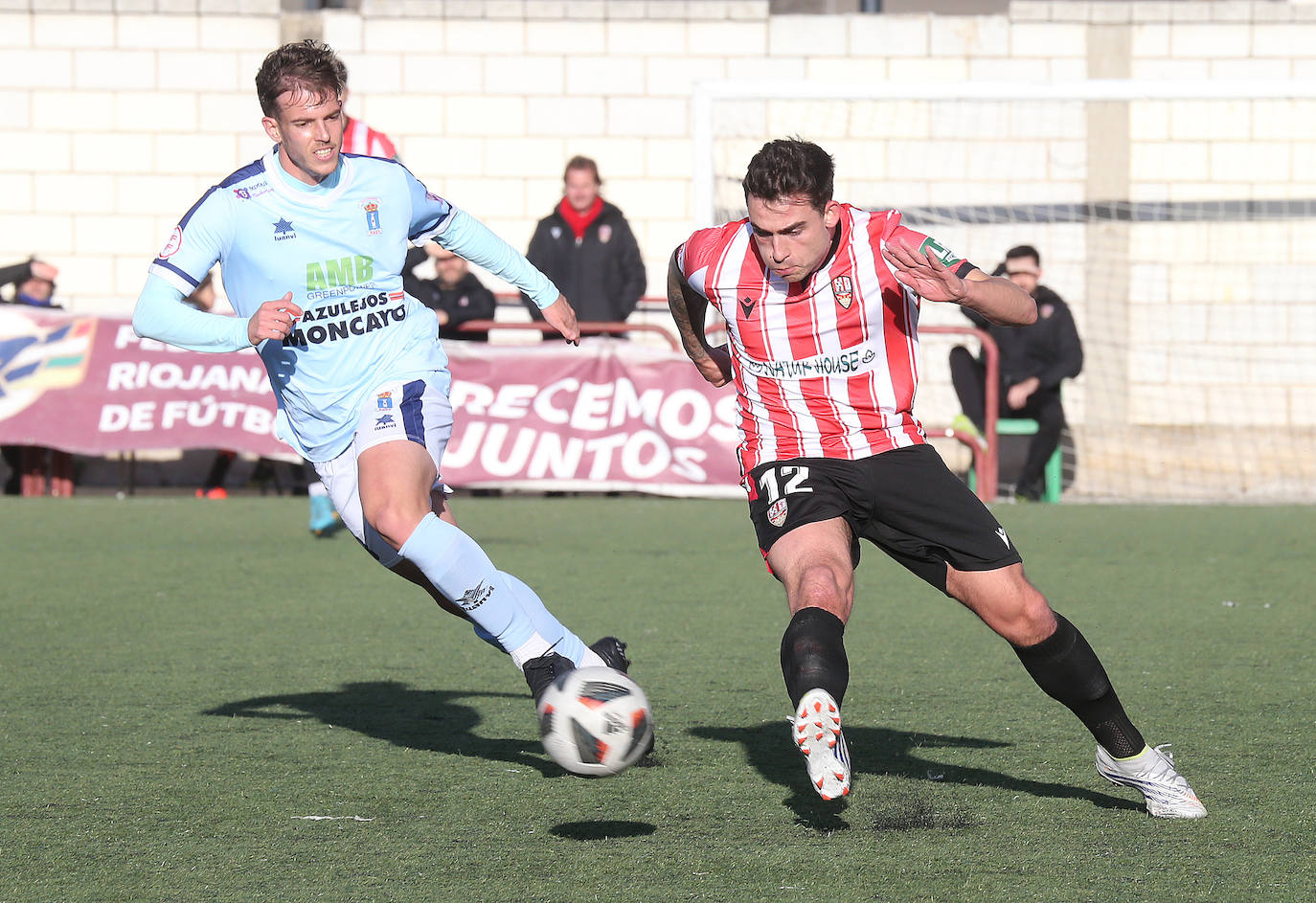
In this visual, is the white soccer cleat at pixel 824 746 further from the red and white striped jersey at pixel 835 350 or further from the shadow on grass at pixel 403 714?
the shadow on grass at pixel 403 714

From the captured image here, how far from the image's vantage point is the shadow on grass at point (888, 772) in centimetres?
388

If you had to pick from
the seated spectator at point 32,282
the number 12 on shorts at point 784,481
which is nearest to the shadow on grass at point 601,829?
the number 12 on shorts at point 784,481

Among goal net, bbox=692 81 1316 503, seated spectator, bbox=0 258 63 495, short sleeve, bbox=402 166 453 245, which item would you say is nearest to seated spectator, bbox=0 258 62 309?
seated spectator, bbox=0 258 63 495

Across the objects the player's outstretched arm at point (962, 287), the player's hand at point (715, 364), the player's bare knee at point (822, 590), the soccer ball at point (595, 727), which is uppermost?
the player's outstretched arm at point (962, 287)

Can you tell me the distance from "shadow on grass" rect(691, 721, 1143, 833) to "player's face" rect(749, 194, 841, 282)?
4.26 ft

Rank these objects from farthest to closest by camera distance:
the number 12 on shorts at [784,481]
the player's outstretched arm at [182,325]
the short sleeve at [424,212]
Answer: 1. the short sleeve at [424,212]
2. the player's outstretched arm at [182,325]
3. the number 12 on shorts at [784,481]

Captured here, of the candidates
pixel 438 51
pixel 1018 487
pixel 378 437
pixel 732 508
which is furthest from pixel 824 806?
pixel 438 51

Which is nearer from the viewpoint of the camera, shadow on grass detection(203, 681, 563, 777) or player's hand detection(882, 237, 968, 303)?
player's hand detection(882, 237, 968, 303)

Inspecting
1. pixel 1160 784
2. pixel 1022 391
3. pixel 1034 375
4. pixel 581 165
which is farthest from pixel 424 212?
pixel 1034 375

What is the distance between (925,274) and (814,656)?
0.94 metres

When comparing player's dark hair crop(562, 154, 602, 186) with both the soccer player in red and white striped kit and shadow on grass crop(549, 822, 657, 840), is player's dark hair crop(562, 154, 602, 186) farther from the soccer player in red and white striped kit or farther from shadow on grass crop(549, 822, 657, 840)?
shadow on grass crop(549, 822, 657, 840)

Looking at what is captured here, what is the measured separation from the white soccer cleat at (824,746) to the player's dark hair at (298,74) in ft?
7.23

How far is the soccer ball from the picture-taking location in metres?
3.78

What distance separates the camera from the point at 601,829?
3.83m
